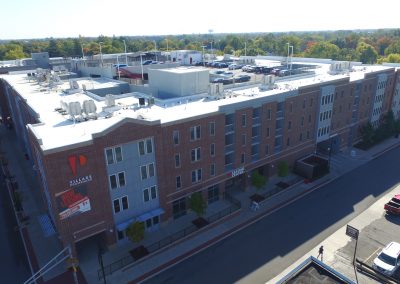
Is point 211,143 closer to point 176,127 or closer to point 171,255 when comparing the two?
point 176,127

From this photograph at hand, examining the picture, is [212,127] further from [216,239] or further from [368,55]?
[368,55]

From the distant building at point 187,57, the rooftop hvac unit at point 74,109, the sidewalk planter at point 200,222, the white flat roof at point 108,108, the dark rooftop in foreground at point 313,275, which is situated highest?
the distant building at point 187,57

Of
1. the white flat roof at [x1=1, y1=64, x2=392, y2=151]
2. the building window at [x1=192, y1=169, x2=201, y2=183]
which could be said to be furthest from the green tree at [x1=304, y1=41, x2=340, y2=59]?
the building window at [x1=192, y1=169, x2=201, y2=183]

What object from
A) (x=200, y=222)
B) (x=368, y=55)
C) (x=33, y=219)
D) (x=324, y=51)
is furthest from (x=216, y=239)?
(x=324, y=51)

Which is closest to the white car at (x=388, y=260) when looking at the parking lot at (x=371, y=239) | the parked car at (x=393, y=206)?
the parking lot at (x=371, y=239)

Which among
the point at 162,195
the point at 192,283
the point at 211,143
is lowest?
the point at 192,283

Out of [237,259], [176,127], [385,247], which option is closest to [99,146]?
[176,127]

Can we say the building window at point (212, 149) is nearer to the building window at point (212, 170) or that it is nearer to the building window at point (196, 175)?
the building window at point (212, 170)

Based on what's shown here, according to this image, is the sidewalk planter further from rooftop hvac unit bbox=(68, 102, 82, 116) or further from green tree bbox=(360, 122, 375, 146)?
green tree bbox=(360, 122, 375, 146)
